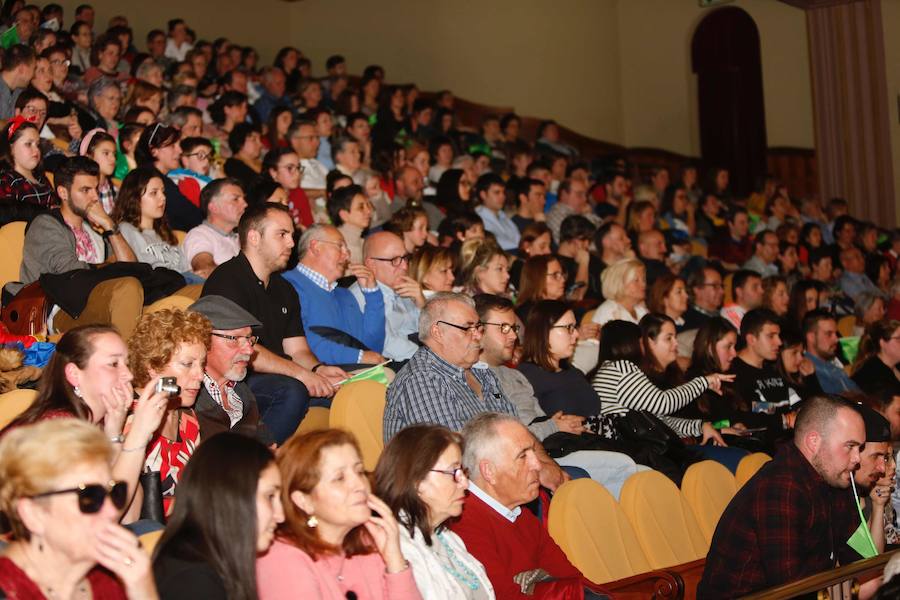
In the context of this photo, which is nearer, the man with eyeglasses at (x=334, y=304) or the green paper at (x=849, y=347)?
the man with eyeglasses at (x=334, y=304)

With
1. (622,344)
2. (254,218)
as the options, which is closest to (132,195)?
(254,218)

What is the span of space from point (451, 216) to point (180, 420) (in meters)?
3.45

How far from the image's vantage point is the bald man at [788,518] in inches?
122

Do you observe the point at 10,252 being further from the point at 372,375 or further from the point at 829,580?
the point at 829,580

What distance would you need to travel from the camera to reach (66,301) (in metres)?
4.02

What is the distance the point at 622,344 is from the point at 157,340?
244cm

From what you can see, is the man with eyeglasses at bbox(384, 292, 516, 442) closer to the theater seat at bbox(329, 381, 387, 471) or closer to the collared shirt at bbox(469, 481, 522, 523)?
the theater seat at bbox(329, 381, 387, 471)

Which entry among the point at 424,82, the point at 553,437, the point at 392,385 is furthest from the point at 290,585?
the point at 424,82

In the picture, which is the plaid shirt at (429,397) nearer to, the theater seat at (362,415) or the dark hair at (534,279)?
the theater seat at (362,415)

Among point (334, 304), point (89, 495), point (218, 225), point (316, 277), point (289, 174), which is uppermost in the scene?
point (289, 174)

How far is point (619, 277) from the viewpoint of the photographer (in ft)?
18.9

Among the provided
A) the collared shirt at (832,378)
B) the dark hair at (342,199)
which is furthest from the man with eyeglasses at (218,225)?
the collared shirt at (832,378)

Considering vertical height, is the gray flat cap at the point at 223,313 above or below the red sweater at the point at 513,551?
above

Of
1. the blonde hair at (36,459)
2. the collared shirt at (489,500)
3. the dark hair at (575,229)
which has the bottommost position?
the collared shirt at (489,500)
